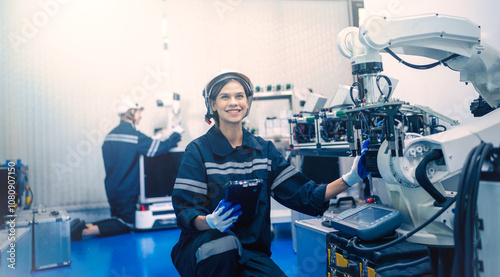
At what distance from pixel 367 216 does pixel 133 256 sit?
2.31 m

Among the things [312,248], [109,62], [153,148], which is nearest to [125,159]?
[153,148]

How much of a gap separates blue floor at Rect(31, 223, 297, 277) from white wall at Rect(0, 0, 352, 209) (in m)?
1.01

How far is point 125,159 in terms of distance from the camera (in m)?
4.02

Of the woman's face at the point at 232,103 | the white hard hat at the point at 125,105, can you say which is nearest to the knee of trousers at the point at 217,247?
the woman's face at the point at 232,103

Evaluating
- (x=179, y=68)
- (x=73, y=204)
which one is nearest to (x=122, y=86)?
(x=179, y=68)

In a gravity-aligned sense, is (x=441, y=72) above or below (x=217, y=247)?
above

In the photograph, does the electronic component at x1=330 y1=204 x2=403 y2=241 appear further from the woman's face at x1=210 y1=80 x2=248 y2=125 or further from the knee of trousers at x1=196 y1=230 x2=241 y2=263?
the woman's face at x1=210 y1=80 x2=248 y2=125

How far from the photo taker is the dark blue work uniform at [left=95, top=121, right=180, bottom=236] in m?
3.99

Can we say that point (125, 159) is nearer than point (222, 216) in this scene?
No

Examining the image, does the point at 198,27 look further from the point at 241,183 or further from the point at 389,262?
the point at 389,262

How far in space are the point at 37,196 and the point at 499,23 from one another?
4.59 meters

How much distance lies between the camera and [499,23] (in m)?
2.03

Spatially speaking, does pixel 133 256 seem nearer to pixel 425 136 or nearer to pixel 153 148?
pixel 153 148

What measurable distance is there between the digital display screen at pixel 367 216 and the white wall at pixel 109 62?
3.51 m
